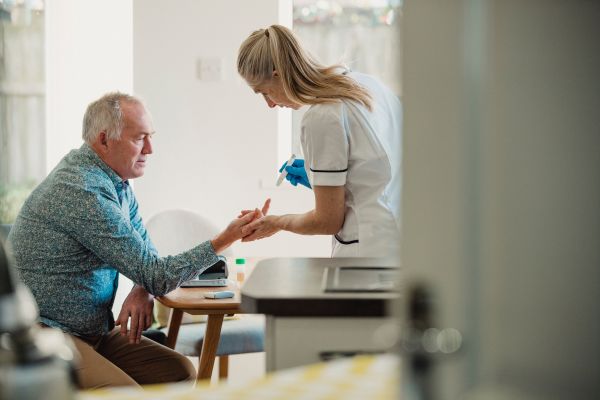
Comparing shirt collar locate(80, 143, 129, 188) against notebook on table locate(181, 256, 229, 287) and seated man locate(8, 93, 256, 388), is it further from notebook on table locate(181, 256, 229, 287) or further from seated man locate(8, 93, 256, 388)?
notebook on table locate(181, 256, 229, 287)

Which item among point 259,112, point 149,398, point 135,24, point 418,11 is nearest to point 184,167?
point 259,112

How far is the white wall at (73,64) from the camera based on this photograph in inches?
167

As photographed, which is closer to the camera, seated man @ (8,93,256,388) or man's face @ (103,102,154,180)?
seated man @ (8,93,256,388)

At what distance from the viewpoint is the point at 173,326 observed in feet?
9.94

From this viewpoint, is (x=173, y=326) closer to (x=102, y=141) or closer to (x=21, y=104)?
(x=102, y=141)

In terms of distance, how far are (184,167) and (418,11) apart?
425cm

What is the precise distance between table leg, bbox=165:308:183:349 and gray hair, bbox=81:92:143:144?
0.72 m

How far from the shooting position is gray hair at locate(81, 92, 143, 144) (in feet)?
8.39

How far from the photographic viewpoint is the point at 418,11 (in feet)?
2.35

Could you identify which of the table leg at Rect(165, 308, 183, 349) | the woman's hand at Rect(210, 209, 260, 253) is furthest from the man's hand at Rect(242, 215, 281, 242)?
the table leg at Rect(165, 308, 183, 349)

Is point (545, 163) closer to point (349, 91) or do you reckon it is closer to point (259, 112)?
point (349, 91)

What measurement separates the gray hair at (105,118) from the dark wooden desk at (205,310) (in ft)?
1.61

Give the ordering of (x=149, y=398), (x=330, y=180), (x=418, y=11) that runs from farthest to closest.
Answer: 1. (x=330, y=180)
2. (x=149, y=398)
3. (x=418, y=11)

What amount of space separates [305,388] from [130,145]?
64.6 inches
